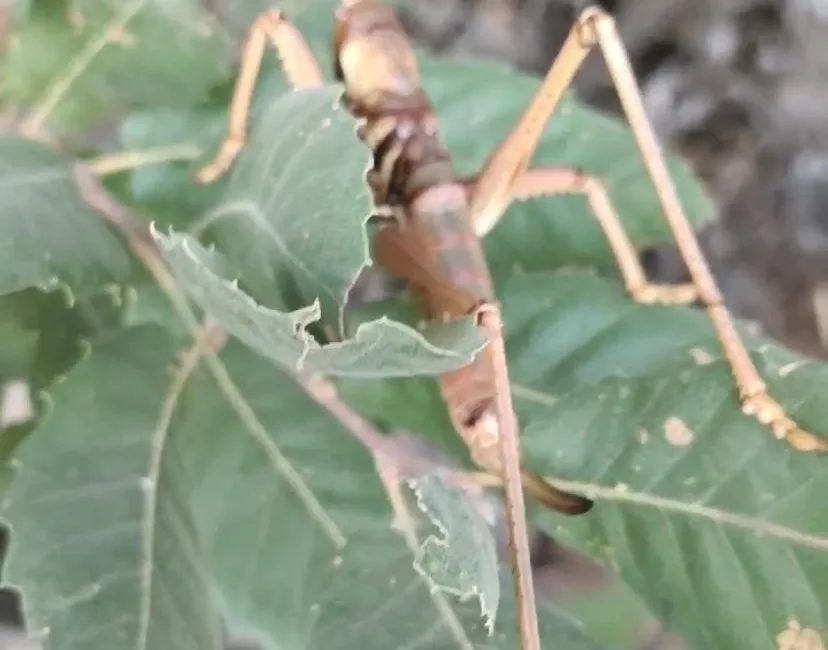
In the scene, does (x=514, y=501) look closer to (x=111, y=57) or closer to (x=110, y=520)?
(x=110, y=520)

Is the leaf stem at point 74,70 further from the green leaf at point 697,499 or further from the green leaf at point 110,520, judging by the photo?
the green leaf at point 697,499

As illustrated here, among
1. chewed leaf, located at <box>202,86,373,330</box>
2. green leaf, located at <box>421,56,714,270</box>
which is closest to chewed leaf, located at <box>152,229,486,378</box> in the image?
chewed leaf, located at <box>202,86,373,330</box>

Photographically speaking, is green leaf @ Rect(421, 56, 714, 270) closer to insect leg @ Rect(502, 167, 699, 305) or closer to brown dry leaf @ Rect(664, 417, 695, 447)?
insect leg @ Rect(502, 167, 699, 305)

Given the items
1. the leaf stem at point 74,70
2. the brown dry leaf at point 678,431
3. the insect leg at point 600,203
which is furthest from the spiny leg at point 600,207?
the leaf stem at point 74,70

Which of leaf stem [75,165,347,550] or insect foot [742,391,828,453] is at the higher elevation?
leaf stem [75,165,347,550]

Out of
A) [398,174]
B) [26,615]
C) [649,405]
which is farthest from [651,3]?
[26,615]

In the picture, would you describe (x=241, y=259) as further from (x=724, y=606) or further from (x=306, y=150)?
(x=724, y=606)

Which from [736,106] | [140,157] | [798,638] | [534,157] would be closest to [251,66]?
[140,157]

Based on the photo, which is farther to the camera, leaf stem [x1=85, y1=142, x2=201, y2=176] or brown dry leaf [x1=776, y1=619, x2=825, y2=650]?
leaf stem [x1=85, y1=142, x2=201, y2=176]
